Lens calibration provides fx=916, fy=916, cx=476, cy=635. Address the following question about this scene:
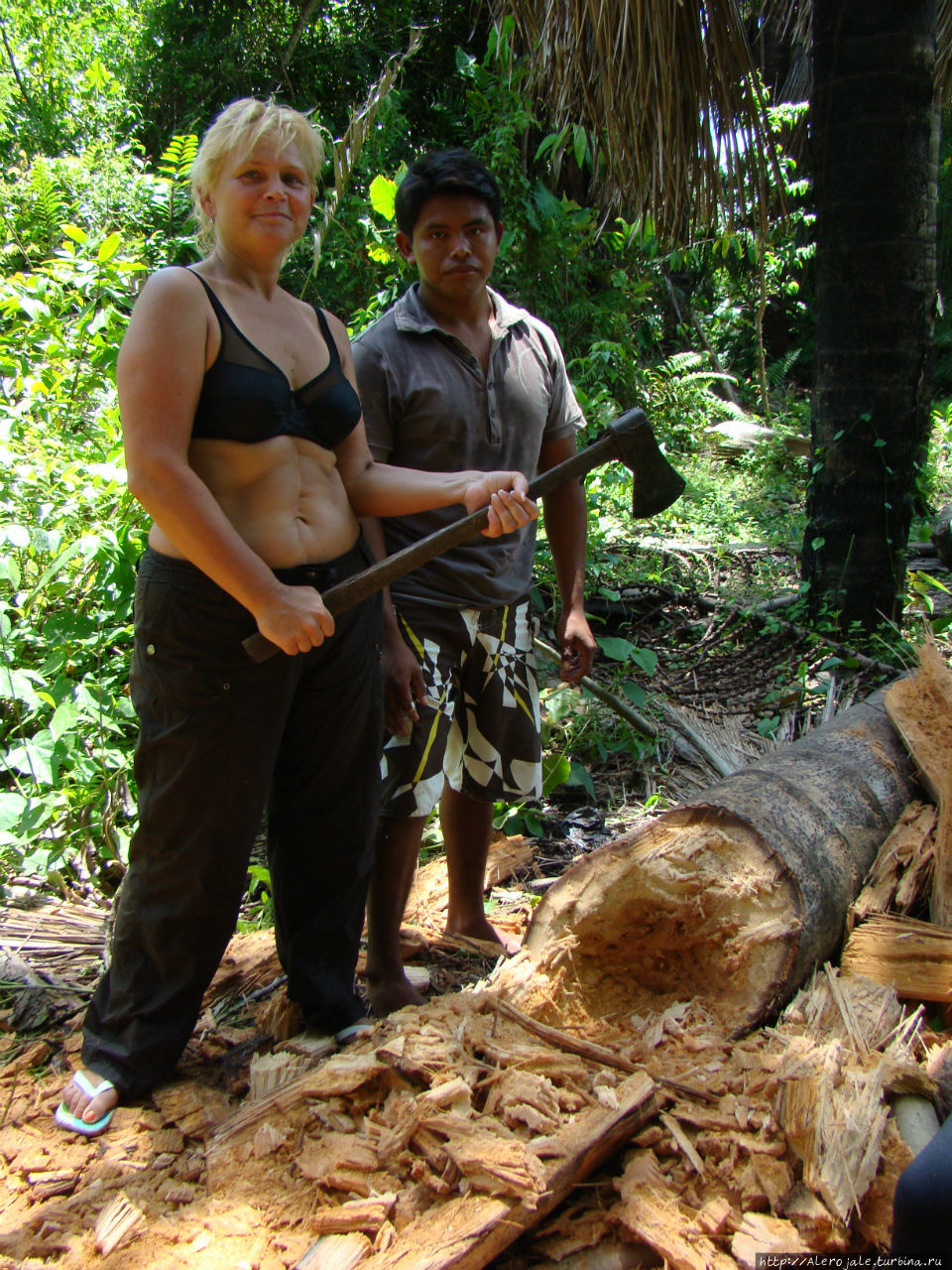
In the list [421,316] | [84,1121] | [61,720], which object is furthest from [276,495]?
[61,720]

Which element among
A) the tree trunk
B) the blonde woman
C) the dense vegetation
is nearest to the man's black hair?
the blonde woman

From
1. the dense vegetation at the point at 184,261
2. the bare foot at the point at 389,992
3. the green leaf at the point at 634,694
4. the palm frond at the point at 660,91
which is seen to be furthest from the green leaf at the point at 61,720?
the palm frond at the point at 660,91

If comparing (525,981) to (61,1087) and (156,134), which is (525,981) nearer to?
(61,1087)

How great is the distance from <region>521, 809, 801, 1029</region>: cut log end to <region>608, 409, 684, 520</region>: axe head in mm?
883

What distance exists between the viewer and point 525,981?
217 centimetres

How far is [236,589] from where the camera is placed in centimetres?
175

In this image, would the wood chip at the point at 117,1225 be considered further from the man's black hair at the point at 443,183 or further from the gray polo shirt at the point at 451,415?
the man's black hair at the point at 443,183

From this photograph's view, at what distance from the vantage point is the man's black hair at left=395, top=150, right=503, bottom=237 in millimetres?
2328

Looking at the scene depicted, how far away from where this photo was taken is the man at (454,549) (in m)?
2.35

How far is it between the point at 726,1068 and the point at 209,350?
5.89 feet

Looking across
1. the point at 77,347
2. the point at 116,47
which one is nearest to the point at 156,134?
the point at 116,47

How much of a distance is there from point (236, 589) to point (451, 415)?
88cm

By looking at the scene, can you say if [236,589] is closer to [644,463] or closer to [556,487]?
[556,487]

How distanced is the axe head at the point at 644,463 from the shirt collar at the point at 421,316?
41cm
